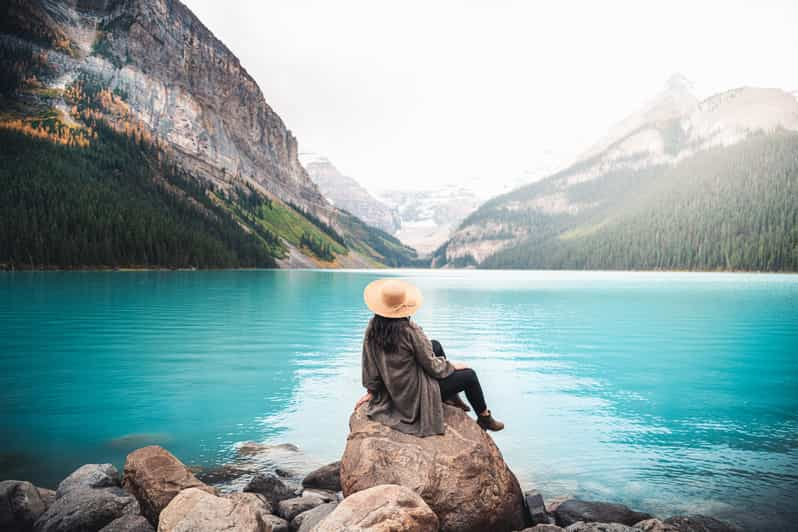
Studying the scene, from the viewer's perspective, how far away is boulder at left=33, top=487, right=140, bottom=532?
23.4ft

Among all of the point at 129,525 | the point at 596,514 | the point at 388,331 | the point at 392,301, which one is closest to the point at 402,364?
the point at 388,331

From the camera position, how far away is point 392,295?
303 inches

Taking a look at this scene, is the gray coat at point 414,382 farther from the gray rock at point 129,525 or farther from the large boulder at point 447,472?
the gray rock at point 129,525

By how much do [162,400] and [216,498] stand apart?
455 inches

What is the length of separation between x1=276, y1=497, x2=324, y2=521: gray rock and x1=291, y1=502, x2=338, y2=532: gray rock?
33 centimetres

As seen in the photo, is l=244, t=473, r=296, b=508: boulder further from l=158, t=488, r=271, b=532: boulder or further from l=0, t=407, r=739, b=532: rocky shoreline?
l=158, t=488, r=271, b=532: boulder

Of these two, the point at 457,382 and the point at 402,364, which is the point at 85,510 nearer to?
the point at 402,364

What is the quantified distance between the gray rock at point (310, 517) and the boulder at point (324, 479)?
210 cm

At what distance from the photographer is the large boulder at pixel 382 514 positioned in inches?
218

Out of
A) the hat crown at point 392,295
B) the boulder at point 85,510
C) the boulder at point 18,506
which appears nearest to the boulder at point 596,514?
the hat crown at point 392,295

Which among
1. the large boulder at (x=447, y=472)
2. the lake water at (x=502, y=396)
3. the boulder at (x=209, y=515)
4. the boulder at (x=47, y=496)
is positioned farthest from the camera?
the lake water at (x=502, y=396)

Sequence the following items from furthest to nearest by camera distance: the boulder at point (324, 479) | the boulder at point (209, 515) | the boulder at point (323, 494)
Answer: the boulder at point (324, 479) → the boulder at point (323, 494) → the boulder at point (209, 515)

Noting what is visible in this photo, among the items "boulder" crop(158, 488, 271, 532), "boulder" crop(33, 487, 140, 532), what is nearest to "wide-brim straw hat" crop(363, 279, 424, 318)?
"boulder" crop(158, 488, 271, 532)

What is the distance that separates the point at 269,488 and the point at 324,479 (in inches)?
46.0
